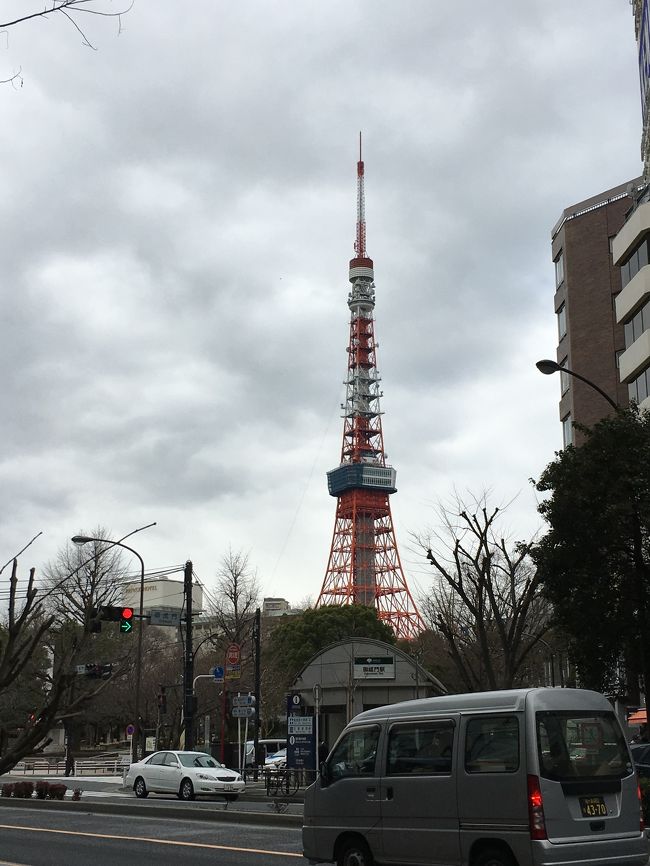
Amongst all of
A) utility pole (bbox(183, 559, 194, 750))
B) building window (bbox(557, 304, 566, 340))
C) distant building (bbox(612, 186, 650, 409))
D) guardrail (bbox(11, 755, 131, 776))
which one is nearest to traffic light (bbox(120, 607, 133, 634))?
utility pole (bbox(183, 559, 194, 750))

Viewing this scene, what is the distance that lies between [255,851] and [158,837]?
2.96 metres

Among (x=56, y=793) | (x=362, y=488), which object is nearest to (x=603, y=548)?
(x=56, y=793)

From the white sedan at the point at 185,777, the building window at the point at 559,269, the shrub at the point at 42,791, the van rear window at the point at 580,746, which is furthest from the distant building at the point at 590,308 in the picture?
the van rear window at the point at 580,746

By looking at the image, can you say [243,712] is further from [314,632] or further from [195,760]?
[314,632]

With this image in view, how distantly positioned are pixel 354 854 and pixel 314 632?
65.9 m

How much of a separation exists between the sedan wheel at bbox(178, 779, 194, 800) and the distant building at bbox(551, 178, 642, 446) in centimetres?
2458

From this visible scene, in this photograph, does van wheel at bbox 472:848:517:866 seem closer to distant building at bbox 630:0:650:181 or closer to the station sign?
the station sign

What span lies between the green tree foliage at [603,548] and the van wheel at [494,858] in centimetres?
1069

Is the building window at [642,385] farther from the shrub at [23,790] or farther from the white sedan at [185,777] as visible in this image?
the shrub at [23,790]

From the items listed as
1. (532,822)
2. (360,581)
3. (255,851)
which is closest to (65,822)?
(255,851)

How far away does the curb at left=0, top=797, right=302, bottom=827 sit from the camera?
18208 mm

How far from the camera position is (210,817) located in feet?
64.4

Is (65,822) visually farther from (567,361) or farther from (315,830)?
(567,361)

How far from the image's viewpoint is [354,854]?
1058 cm
